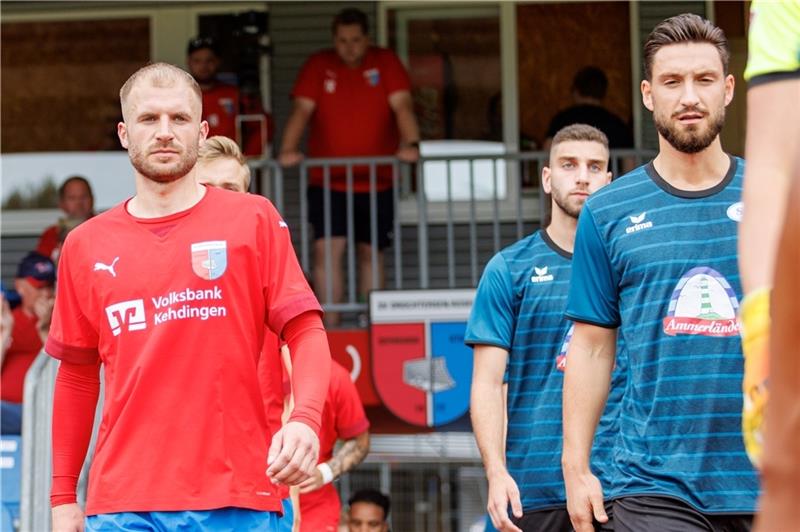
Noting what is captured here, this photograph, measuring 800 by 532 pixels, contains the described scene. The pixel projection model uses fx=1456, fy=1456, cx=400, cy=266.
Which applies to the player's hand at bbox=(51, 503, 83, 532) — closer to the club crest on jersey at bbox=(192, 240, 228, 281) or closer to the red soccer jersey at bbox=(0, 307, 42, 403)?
the club crest on jersey at bbox=(192, 240, 228, 281)

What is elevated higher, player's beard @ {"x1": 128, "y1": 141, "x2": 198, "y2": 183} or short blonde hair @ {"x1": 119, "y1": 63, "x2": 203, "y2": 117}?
short blonde hair @ {"x1": 119, "y1": 63, "x2": 203, "y2": 117}

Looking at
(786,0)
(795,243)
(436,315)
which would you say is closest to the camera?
(795,243)

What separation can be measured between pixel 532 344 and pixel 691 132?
1.68 meters

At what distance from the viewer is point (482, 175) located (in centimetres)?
1286

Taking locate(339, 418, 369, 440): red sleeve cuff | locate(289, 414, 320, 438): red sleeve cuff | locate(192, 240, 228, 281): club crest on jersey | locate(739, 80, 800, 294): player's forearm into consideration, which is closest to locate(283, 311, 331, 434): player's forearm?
locate(289, 414, 320, 438): red sleeve cuff

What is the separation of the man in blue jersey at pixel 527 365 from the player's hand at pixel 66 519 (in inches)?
71.0

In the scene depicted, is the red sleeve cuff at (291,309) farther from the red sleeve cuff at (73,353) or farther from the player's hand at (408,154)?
the player's hand at (408,154)

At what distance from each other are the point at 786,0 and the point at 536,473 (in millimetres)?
3630

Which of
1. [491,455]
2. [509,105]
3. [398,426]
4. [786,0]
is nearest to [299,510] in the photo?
A: [491,455]

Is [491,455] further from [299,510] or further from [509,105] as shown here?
[509,105]

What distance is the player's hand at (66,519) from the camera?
477 cm

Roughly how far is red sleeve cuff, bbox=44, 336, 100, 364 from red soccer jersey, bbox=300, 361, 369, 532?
2614mm

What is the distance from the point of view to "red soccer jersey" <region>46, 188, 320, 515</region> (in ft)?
14.5

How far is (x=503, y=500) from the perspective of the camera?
5.82m
